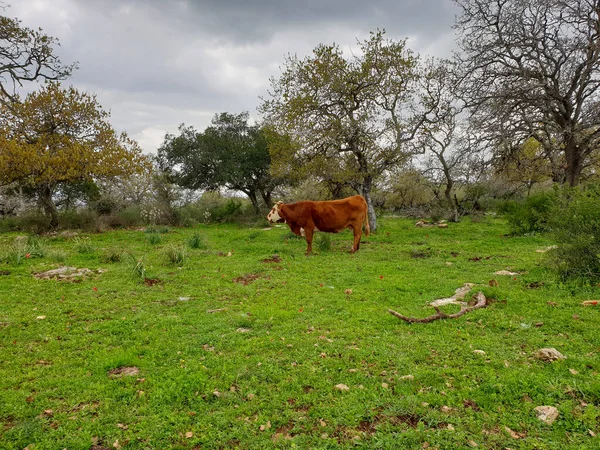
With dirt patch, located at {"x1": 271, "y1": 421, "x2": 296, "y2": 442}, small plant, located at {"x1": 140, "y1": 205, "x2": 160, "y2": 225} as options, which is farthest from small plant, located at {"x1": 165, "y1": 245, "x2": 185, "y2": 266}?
small plant, located at {"x1": 140, "y1": 205, "x2": 160, "y2": 225}

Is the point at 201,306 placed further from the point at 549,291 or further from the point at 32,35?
the point at 32,35

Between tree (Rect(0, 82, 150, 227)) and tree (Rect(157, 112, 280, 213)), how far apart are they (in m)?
6.30

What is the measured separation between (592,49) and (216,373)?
54.7 feet

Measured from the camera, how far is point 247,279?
29.4 feet

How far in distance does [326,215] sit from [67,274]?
316 inches

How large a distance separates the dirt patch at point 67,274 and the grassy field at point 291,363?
0.77ft

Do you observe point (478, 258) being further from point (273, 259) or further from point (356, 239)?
point (273, 259)

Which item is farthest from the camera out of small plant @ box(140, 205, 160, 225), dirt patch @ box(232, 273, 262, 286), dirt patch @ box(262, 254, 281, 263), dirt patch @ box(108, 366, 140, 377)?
small plant @ box(140, 205, 160, 225)

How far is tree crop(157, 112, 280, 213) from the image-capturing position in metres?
24.6

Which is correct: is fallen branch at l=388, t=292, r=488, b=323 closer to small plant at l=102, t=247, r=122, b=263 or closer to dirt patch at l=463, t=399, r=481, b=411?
dirt patch at l=463, t=399, r=481, b=411

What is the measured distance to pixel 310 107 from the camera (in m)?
16.1

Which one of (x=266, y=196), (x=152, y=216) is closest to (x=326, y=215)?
(x=152, y=216)

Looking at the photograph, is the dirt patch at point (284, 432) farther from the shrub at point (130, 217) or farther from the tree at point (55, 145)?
the shrub at point (130, 217)

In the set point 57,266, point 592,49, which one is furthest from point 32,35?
point 592,49
